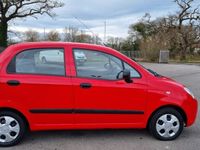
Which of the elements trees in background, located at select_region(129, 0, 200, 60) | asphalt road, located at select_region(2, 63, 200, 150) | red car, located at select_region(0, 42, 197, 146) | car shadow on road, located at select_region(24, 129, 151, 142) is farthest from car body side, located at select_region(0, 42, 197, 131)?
trees in background, located at select_region(129, 0, 200, 60)

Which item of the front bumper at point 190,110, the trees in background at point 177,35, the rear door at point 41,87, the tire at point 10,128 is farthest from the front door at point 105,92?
the trees in background at point 177,35

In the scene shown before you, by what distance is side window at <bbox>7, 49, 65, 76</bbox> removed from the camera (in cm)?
505

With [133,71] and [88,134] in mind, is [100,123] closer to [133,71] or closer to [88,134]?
[88,134]

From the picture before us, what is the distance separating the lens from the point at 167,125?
5402mm

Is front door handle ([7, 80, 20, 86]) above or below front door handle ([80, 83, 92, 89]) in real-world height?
above

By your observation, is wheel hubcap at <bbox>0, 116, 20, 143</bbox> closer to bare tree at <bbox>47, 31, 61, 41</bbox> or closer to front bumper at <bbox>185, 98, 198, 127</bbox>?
front bumper at <bbox>185, 98, 198, 127</bbox>

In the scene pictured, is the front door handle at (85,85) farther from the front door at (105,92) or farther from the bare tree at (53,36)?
the bare tree at (53,36)

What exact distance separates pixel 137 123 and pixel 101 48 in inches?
53.5

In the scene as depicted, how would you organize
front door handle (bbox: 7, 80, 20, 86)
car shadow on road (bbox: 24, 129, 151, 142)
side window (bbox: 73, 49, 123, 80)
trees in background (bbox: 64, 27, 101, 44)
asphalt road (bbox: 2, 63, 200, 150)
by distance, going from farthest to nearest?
trees in background (bbox: 64, 27, 101, 44), car shadow on road (bbox: 24, 129, 151, 142), side window (bbox: 73, 49, 123, 80), asphalt road (bbox: 2, 63, 200, 150), front door handle (bbox: 7, 80, 20, 86)

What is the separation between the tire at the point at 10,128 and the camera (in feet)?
16.5

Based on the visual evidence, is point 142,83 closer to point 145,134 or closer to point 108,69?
point 108,69

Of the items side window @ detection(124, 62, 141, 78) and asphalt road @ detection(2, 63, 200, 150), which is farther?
side window @ detection(124, 62, 141, 78)

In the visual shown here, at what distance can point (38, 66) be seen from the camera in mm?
5113

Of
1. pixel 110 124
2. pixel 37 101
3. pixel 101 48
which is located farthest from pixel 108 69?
pixel 37 101
